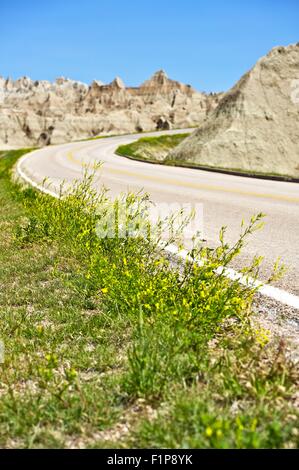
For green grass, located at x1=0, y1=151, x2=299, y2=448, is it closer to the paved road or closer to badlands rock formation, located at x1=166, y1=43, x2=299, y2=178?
the paved road

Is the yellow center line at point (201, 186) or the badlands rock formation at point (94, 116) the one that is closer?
the yellow center line at point (201, 186)

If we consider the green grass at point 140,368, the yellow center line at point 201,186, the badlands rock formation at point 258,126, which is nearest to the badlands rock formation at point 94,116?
the badlands rock formation at point 258,126

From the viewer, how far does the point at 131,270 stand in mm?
4684

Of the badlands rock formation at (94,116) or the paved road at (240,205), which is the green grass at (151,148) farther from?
the badlands rock formation at (94,116)

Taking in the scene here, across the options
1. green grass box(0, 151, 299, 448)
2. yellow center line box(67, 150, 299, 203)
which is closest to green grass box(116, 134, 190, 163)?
yellow center line box(67, 150, 299, 203)

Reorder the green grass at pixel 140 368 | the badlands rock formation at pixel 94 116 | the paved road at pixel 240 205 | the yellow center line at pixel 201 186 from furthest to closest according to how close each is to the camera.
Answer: the badlands rock formation at pixel 94 116 < the yellow center line at pixel 201 186 < the paved road at pixel 240 205 < the green grass at pixel 140 368

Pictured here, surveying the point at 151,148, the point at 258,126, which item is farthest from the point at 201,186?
the point at 151,148

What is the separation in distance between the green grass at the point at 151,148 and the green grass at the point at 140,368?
112ft

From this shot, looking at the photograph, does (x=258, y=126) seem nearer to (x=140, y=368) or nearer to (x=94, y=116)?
(x=140, y=368)

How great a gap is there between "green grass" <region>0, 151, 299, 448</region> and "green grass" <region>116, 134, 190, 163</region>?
3415cm

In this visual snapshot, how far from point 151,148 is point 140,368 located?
143ft

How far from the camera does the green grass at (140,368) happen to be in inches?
98.5

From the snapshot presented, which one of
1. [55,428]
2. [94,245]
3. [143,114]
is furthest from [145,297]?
[143,114]
